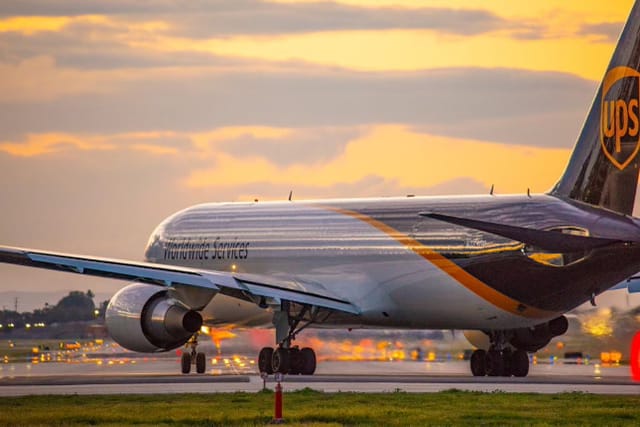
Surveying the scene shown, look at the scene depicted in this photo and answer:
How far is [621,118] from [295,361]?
470 inches

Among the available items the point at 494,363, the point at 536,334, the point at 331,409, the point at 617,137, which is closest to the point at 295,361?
the point at 494,363

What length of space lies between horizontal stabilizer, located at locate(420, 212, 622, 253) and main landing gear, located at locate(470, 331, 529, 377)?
6.56 meters

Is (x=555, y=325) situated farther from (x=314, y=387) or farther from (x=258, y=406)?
(x=258, y=406)

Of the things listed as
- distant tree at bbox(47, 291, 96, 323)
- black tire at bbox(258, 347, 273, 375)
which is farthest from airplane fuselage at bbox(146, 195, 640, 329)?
distant tree at bbox(47, 291, 96, 323)

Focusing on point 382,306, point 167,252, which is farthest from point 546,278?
point 167,252

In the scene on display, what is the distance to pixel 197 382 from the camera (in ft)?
140

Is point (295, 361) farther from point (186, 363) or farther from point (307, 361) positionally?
point (186, 363)

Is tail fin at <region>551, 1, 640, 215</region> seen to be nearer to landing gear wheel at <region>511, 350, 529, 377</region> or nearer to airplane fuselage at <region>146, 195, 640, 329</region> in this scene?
airplane fuselage at <region>146, 195, 640, 329</region>

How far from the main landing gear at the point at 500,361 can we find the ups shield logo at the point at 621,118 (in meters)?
7.73

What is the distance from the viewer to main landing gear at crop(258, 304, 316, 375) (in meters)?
45.8

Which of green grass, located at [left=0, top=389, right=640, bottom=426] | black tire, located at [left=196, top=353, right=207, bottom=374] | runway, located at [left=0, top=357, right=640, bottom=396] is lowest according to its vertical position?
green grass, located at [left=0, top=389, right=640, bottom=426]

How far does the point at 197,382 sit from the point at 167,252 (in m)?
10.9

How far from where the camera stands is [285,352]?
45.8 meters

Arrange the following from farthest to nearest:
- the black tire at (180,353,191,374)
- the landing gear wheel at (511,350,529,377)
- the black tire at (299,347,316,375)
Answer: the black tire at (180,353,191,374)
the black tire at (299,347,316,375)
the landing gear wheel at (511,350,529,377)
